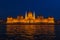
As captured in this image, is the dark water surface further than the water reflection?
No

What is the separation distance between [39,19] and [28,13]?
18.6 feet

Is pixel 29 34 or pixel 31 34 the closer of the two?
pixel 29 34

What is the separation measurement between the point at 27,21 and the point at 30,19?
1.65 metres

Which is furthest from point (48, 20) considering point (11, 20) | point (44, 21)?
point (11, 20)

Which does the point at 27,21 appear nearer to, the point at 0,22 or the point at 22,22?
the point at 22,22

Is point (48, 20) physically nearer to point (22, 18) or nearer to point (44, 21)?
point (44, 21)

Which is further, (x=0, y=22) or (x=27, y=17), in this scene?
(x=0, y=22)

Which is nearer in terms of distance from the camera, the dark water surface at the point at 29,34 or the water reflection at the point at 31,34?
the dark water surface at the point at 29,34

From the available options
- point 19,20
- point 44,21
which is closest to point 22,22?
point 19,20

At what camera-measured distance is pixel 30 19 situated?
101 metres

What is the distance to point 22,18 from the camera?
356 ft

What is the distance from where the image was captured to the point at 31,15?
4058 inches

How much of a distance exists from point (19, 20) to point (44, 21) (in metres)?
11.1

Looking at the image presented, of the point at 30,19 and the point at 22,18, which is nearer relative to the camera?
the point at 30,19
